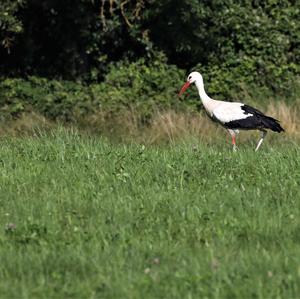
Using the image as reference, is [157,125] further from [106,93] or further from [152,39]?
[152,39]

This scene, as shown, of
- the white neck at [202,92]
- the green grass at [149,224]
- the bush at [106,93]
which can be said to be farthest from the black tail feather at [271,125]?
the bush at [106,93]

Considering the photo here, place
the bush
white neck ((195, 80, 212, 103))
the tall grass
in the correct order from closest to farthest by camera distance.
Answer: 1. white neck ((195, 80, 212, 103))
2. the tall grass
3. the bush

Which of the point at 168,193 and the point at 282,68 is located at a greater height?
the point at 282,68

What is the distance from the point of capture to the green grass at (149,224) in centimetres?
600

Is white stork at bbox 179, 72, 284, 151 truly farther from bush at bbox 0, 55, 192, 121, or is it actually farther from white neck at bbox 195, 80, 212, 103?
bush at bbox 0, 55, 192, 121

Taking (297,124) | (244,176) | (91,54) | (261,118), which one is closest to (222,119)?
(261,118)

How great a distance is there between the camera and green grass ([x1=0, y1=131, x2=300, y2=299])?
600 cm

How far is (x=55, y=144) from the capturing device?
11102mm

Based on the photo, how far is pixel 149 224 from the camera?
7.44 metres

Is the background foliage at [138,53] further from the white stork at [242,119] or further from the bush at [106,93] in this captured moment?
the white stork at [242,119]

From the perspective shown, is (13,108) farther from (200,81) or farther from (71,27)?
(200,81)

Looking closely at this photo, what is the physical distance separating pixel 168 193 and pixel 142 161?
1.75 m

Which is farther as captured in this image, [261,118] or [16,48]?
[16,48]

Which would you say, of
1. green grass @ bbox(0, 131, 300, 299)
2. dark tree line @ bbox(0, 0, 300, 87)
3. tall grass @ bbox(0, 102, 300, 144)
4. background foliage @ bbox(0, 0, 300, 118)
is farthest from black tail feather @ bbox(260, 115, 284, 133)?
dark tree line @ bbox(0, 0, 300, 87)
